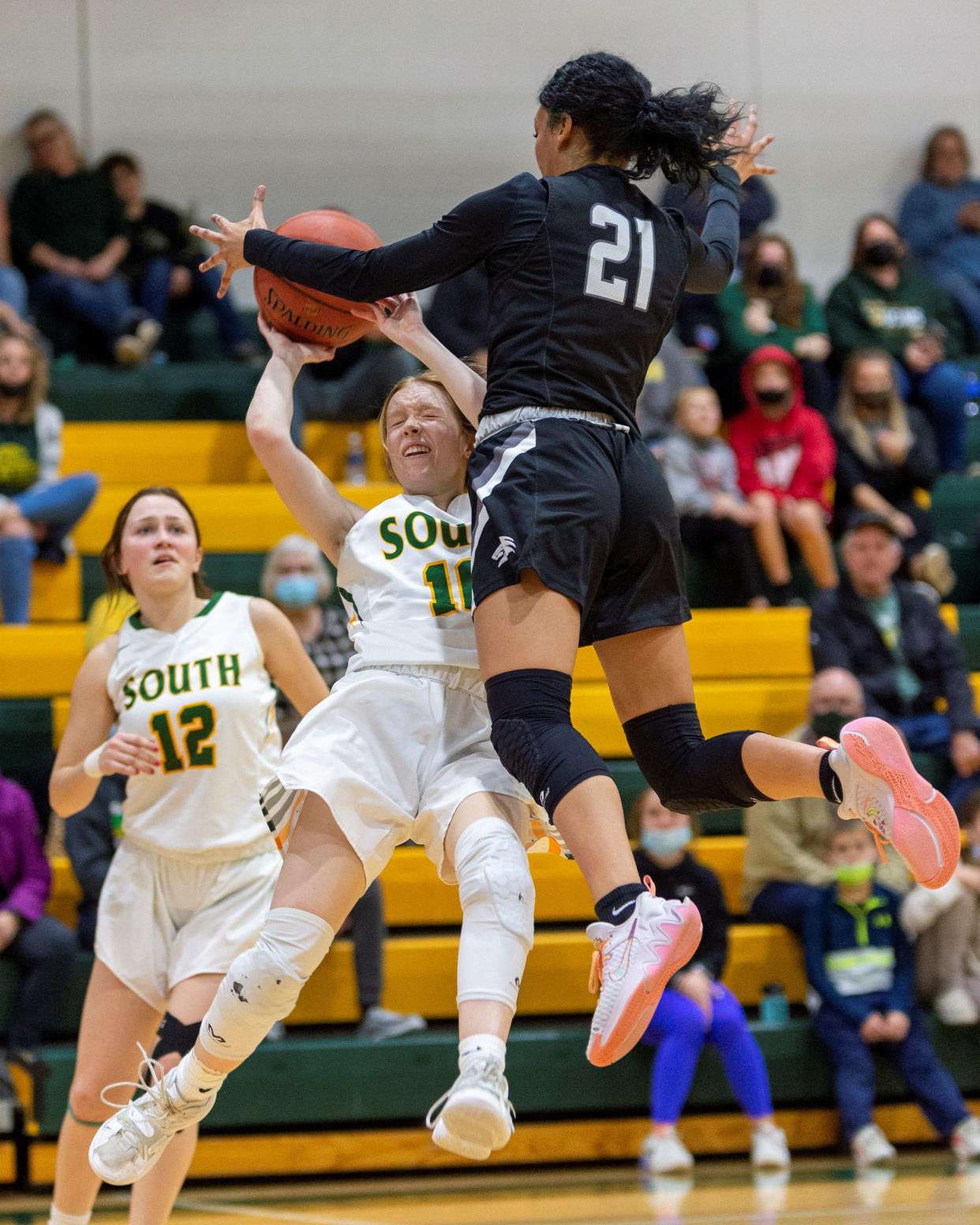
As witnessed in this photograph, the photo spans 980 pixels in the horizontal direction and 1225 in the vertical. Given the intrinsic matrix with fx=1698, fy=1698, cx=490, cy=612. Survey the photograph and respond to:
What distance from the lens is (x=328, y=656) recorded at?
6438 millimetres

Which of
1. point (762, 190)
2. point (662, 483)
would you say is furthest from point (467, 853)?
point (762, 190)

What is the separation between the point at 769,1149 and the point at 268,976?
3387mm

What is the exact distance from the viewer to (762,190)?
32.2 ft

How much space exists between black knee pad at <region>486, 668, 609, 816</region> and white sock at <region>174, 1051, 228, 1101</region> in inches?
35.0

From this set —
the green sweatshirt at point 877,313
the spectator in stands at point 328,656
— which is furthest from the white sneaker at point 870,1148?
the green sweatshirt at point 877,313

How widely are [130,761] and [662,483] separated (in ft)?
5.00

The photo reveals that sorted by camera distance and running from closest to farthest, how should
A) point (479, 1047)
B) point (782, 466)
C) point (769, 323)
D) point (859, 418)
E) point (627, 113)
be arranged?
1. point (479, 1047)
2. point (627, 113)
3. point (782, 466)
4. point (859, 418)
5. point (769, 323)

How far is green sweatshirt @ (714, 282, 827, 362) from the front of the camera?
873 cm

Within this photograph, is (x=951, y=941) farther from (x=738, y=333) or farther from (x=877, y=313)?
(x=877, y=313)

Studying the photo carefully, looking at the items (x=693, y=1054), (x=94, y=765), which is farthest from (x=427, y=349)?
(x=693, y=1054)

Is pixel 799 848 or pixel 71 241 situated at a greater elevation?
pixel 71 241

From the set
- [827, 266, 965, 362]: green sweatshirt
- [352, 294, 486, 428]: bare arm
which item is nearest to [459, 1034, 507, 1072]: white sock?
[352, 294, 486, 428]: bare arm

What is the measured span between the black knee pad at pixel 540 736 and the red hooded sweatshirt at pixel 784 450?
16.7 ft

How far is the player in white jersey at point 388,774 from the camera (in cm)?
311
